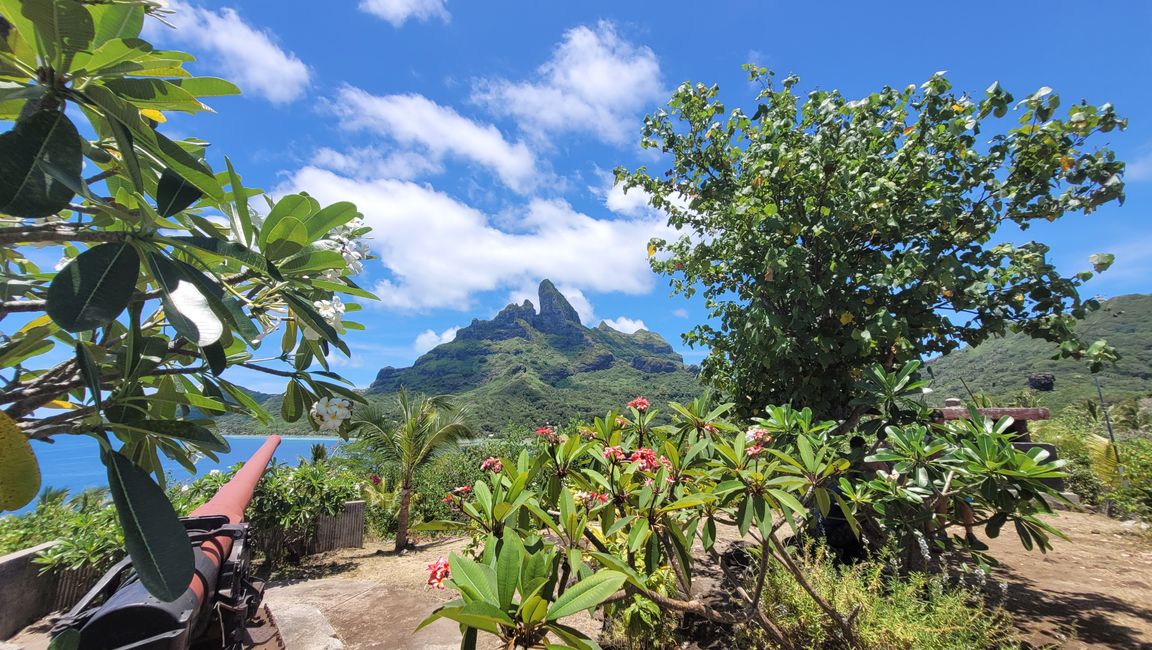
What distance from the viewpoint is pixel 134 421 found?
0.85 metres

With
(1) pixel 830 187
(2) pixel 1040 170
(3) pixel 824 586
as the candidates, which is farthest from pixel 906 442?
(2) pixel 1040 170

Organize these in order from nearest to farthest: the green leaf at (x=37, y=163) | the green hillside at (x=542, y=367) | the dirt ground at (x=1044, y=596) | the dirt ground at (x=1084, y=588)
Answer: the green leaf at (x=37, y=163) < the dirt ground at (x=1084, y=588) < the dirt ground at (x=1044, y=596) < the green hillside at (x=542, y=367)

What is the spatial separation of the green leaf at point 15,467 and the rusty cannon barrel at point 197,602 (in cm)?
41

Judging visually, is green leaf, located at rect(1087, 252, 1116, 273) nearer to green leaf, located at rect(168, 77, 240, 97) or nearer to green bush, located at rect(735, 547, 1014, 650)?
green bush, located at rect(735, 547, 1014, 650)

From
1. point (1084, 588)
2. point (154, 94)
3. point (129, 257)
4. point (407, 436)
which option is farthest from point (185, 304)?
point (407, 436)

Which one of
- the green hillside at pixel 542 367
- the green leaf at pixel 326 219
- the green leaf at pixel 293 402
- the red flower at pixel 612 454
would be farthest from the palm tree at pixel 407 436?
the green hillside at pixel 542 367

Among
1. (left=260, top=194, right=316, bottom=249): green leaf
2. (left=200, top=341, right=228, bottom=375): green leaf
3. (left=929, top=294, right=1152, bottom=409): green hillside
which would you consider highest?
(left=929, top=294, right=1152, bottom=409): green hillside

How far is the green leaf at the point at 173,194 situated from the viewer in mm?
816

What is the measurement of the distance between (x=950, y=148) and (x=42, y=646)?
7932 millimetres

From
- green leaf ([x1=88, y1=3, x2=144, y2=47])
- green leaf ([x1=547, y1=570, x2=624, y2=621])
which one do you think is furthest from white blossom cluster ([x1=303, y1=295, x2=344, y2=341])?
green leaf ([x1=547, y1=570, x2=624, y2=621])

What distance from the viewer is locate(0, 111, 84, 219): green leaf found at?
1.93 ft

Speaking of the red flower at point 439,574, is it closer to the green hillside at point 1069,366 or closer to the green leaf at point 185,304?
the green leaf at point 185,304

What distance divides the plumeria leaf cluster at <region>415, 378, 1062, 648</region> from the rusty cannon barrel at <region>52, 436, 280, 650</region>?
3.03 feet

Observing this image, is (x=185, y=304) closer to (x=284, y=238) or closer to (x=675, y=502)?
(x=284, y=238)
